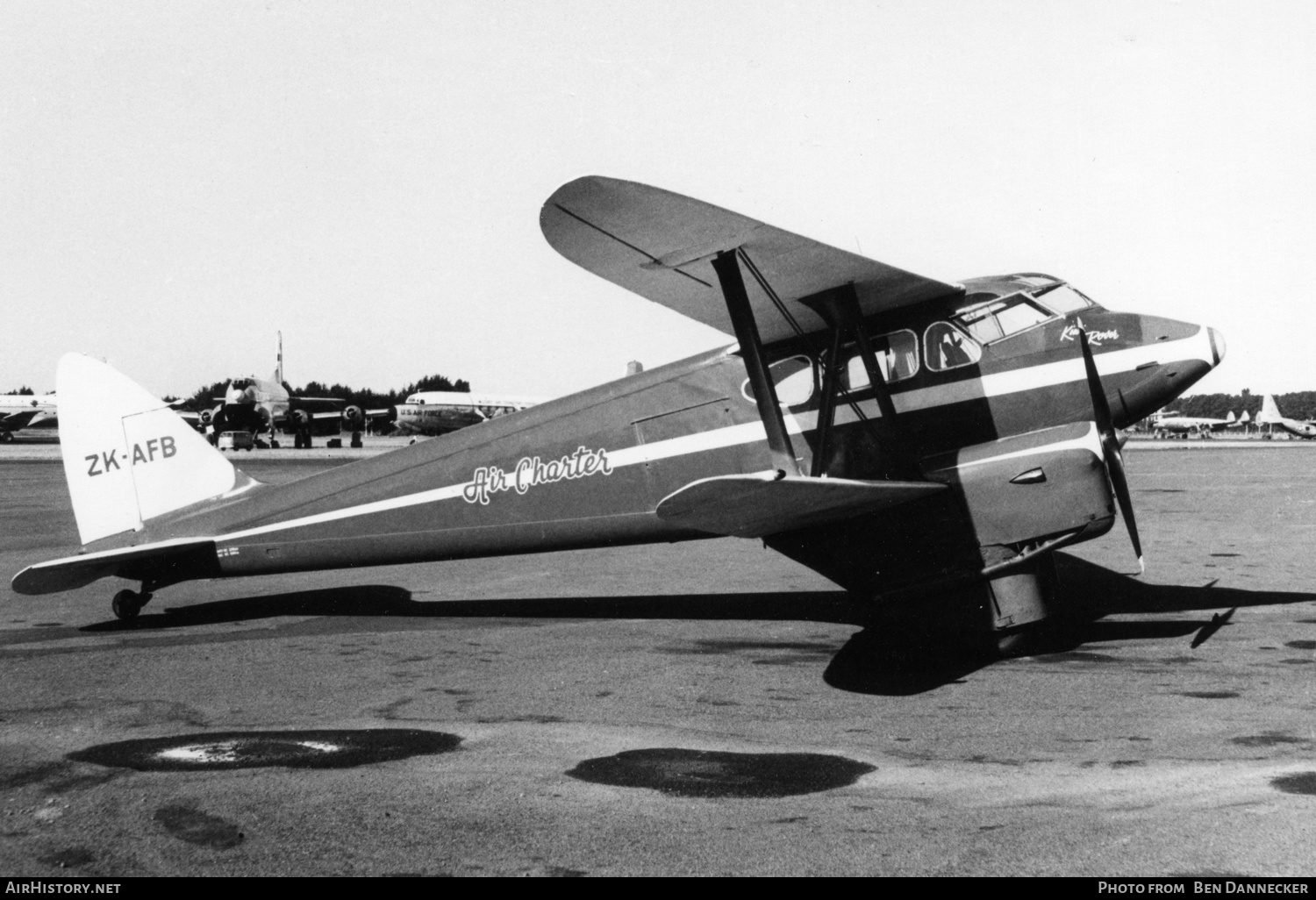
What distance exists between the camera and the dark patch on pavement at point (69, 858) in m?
3.80

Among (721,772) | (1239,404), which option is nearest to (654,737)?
(721,772)

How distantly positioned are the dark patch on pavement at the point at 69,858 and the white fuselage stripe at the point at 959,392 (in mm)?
5400

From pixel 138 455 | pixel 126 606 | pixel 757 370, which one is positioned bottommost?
pixel 126 606

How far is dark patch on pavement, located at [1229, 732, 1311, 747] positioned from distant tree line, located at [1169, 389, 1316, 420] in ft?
569

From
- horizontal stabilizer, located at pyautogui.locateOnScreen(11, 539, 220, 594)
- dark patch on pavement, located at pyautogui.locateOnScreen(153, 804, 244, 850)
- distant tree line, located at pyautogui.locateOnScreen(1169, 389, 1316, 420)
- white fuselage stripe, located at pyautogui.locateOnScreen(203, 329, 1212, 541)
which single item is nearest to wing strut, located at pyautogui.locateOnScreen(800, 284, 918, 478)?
white fuselage stripe, located at pyautogui.locateOnScreen(203, 329, 1212, 541)

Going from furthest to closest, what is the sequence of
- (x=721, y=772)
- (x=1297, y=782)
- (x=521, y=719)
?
1. (x=521, y=719)
2. (x=721, y=772)
3. (x=1297, y=782)

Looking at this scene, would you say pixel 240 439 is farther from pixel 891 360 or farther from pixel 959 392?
pixel 959 392

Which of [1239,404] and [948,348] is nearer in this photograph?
[948,348]

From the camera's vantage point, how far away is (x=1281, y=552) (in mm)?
12641

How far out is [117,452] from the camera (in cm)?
970

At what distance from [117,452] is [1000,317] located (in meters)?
8.29

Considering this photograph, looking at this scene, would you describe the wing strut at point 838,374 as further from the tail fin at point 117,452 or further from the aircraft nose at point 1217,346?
the tail fin at point 117,452

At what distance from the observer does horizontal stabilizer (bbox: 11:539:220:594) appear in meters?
8.66

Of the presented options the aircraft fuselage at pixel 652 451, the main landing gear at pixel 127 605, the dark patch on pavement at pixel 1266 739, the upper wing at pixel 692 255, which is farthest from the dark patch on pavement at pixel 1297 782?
the main landing gear at pixel 127 605
